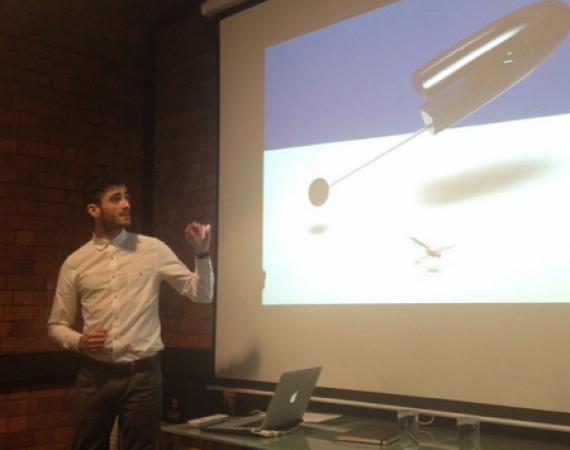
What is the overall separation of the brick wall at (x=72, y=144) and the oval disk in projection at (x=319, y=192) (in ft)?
2.57

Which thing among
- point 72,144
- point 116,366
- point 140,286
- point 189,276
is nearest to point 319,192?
point 189,276

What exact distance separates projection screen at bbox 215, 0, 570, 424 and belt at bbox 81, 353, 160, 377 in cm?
56

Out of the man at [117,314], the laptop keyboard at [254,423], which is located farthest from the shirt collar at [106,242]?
the laptop keyboard at [254,423]

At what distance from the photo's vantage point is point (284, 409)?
219 centimetres

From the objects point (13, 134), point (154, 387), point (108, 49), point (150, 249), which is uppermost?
point (108, 49)

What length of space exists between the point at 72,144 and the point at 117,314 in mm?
1317

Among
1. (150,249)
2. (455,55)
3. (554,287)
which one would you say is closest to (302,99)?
(455,55)

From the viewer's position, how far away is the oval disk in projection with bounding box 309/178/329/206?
2.62m

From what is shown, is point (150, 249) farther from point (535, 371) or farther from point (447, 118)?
point (535, 371)

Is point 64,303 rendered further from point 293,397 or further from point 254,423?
point 293,397

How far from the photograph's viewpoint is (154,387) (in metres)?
2.49

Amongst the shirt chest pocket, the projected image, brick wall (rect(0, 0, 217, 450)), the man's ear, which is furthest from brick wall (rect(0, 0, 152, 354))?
the projected image

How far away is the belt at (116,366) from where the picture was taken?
2436mm

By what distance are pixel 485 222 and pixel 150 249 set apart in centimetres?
134
